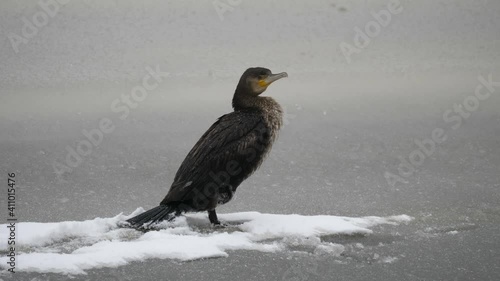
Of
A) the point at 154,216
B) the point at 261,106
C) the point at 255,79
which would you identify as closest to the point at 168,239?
the point at 154,216

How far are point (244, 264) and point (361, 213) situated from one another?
1.19 meters

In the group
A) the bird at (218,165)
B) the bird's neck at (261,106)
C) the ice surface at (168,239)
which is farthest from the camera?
the bird's neck at (261,106)

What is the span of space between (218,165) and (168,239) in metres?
0.62

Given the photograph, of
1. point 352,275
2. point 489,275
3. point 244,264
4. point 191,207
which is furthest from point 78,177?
point 489,275

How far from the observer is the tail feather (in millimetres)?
4156

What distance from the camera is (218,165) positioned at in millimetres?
4344

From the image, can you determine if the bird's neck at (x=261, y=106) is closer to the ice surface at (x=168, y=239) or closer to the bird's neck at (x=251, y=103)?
the bird's neck at (x=251, y=103)

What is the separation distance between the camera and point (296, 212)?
4.72 m

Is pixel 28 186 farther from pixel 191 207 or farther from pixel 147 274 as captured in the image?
pixel 147 274

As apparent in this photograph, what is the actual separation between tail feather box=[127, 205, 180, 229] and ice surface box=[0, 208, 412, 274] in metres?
0.04

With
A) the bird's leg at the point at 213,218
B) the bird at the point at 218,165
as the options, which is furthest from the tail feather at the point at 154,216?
the bird's leg at the point at 213,218

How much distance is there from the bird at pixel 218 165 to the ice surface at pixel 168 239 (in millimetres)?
103

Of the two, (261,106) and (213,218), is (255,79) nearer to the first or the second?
(261,106)

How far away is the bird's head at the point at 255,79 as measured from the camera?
15.4 ft
